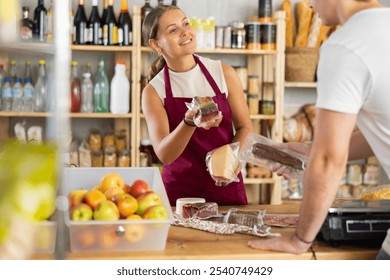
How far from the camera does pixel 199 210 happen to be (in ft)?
7.84

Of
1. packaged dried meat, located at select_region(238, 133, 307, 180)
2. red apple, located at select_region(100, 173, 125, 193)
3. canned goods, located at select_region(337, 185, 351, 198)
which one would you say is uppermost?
packaged dried meat, located at select_region(238, 133, 307, 180)

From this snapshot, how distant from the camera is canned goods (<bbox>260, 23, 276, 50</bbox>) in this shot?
4777 mm

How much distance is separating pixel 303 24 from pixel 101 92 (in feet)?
4.98

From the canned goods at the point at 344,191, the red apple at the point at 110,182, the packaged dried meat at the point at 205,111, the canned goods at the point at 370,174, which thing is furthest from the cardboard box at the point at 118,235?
the canned goods at the point at 370,174

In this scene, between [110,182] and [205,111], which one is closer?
[110,182]

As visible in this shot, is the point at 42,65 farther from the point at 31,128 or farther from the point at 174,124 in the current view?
the point at 174,124

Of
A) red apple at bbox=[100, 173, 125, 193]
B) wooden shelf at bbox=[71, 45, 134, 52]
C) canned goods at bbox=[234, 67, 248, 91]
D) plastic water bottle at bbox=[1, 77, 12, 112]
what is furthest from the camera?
canned goods at bbox=[234, 67, 248, 91]

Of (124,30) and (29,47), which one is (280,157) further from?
(124,30)

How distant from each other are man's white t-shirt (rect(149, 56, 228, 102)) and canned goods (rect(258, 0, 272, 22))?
6.25 ft

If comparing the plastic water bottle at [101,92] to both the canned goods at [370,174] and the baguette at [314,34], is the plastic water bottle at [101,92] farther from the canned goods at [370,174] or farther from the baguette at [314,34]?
the canned goods at [370,174]

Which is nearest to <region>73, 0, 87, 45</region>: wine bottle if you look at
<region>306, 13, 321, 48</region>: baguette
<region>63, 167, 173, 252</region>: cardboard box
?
<region>306, 13, 321, 48</region>: baguette

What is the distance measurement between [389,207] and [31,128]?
116 cm

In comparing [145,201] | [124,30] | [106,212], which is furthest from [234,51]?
[106,212]

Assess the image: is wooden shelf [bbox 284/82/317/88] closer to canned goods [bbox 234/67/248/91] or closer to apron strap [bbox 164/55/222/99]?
canned goods [bbox 234/67/248/91]
